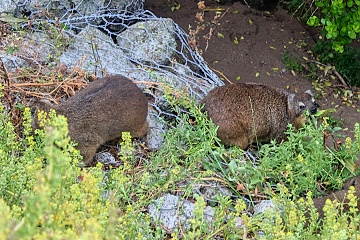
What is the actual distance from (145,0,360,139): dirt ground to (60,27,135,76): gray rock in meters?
1.77

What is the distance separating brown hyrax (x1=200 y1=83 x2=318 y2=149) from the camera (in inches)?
207

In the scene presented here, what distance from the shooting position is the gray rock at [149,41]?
20.4 ft

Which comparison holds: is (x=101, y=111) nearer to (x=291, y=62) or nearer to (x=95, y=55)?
(x=95, y=55)

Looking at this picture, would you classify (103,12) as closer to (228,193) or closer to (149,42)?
(149,42)

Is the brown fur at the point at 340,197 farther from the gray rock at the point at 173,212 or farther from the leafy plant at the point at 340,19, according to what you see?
the leafy plant at the point at 340,19

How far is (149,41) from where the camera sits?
6.33 m

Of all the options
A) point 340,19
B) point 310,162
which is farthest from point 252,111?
point 340,19

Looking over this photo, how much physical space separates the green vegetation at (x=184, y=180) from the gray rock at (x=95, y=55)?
0.86 metres

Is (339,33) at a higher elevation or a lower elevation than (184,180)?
higher

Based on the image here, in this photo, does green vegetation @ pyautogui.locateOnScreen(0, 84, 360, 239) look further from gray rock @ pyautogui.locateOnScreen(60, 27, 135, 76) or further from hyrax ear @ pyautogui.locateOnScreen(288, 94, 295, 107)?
gray rock @ pyautogui.locateOnScreen(60, 27, 135, 76)

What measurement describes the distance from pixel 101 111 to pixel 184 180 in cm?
97

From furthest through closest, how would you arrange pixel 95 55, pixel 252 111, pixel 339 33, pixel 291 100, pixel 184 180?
1. pixel 339 33
2. pixel 95 55
3. pixel 291 100
4. pixel 252 111
5. pixel 184 180

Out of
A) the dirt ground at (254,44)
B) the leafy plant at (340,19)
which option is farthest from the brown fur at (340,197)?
the dirt ground at (254,44)

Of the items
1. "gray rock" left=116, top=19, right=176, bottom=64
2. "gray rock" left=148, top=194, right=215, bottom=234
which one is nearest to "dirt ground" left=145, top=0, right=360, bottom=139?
"gray rock" left=116, top=19, right=176, bottom=64
